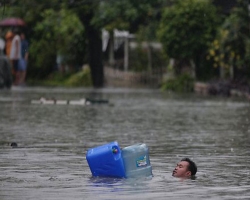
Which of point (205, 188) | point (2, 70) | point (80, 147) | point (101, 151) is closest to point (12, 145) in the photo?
point (80, 147)

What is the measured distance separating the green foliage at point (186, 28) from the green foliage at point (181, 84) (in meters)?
0.90

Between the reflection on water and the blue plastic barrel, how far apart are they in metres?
0.14

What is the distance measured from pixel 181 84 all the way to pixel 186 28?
7.70 feet

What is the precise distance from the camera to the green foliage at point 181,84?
49469mm

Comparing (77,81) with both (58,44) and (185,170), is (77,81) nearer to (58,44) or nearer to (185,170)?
(58,44)

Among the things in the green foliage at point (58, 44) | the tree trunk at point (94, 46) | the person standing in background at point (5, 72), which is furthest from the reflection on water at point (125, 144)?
the green foliage at point (58, 44)

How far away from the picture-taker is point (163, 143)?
20547 mm

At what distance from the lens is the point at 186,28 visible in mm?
49531

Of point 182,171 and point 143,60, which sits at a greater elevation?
point 182,171

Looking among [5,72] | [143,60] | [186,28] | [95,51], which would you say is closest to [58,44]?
[143,60]

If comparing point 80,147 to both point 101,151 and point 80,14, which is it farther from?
point 80,14

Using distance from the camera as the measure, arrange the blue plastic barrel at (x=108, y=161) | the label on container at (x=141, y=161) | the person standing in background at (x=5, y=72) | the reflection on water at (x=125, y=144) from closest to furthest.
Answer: the reflection on water at (x=125, y=144)
the blue plastic barrel at (x=108, y=161)
the label on container at (x=141, y=161)
the person standing in background at (x=5, y=72)

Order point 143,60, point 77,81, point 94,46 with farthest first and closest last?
point 143,60 → point 77,81 → point 94,46

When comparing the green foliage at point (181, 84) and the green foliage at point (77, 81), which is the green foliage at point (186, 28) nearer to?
the green foliage at point (181, 84)
